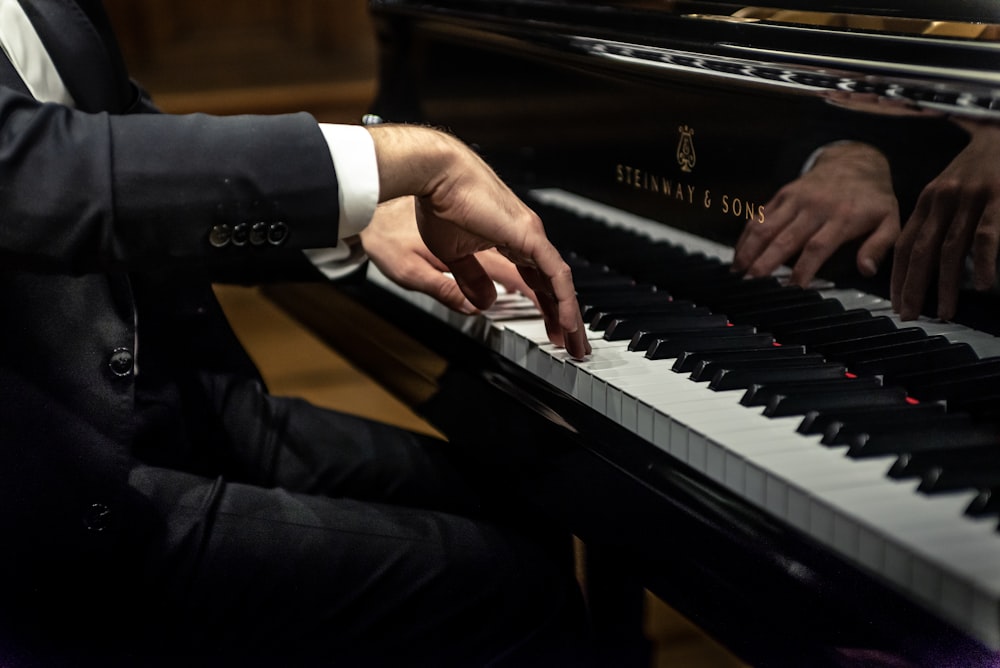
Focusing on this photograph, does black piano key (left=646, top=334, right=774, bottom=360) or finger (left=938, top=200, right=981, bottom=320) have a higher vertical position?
finger (left=938, top=200, right=981, bottom=320)

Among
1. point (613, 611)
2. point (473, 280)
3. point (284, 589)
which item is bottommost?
point (613, 611)

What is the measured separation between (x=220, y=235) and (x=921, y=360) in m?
0.58

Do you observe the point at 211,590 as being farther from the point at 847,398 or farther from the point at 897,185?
the point at 897,185

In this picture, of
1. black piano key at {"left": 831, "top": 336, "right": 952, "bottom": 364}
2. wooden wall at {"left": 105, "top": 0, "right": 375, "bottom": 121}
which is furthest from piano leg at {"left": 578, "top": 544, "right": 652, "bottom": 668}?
wooden wall at {"left": 105, "top": 0, "right": 375, "bottom": 121}

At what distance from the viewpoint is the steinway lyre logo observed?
116cm

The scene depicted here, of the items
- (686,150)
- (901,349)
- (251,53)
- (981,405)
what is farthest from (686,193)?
(251,53)

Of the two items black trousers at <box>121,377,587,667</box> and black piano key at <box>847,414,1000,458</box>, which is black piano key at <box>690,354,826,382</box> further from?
black trousers at <box>121,377,587,667</box>

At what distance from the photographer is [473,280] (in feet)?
3.44

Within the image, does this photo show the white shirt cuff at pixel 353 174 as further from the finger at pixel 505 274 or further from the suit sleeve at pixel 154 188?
the finger at pixel 505 274

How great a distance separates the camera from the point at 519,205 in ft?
3.05

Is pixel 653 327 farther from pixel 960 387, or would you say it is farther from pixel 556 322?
pixel 960 387

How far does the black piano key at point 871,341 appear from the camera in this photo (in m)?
0.91

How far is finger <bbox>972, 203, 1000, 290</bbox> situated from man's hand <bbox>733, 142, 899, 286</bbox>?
9cm

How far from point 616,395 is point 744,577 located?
0.19 metres
